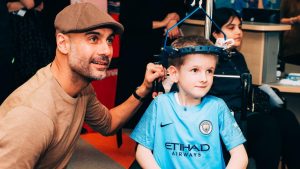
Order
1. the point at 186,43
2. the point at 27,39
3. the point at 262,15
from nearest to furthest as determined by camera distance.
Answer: the point at 186,43, the point at 27,39, the point at 262,15

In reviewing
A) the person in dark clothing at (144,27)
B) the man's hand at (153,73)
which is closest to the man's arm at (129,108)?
the man's hand at (153,73)

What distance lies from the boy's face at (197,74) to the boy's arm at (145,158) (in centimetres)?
32

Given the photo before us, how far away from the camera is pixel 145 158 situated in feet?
8.68

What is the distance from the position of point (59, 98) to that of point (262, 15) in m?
2.85

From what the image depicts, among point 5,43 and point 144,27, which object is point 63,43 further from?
point 144,27

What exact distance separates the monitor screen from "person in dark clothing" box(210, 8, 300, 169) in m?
1.05

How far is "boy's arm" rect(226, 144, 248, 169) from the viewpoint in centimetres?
257

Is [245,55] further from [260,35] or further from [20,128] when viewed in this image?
[20,128]

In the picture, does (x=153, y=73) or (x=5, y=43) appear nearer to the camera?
(x=153, y=73)

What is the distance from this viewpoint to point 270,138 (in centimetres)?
338

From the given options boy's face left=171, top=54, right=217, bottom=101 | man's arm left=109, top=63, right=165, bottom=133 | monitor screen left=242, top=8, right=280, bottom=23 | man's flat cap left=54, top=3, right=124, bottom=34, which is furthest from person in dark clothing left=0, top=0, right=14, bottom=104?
monitor screen left=242, top=8, right=280, bottom=23

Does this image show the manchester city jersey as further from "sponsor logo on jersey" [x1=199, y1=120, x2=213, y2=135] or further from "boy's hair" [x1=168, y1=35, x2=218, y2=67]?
"boy's hair" [x1=168, y1=35, x2=218, y2=67]

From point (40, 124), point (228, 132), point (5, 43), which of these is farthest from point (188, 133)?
point (5, 43)

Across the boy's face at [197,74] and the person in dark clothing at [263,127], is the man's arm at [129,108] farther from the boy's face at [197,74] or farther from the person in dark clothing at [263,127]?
the person in dark clothing at [263,127]
